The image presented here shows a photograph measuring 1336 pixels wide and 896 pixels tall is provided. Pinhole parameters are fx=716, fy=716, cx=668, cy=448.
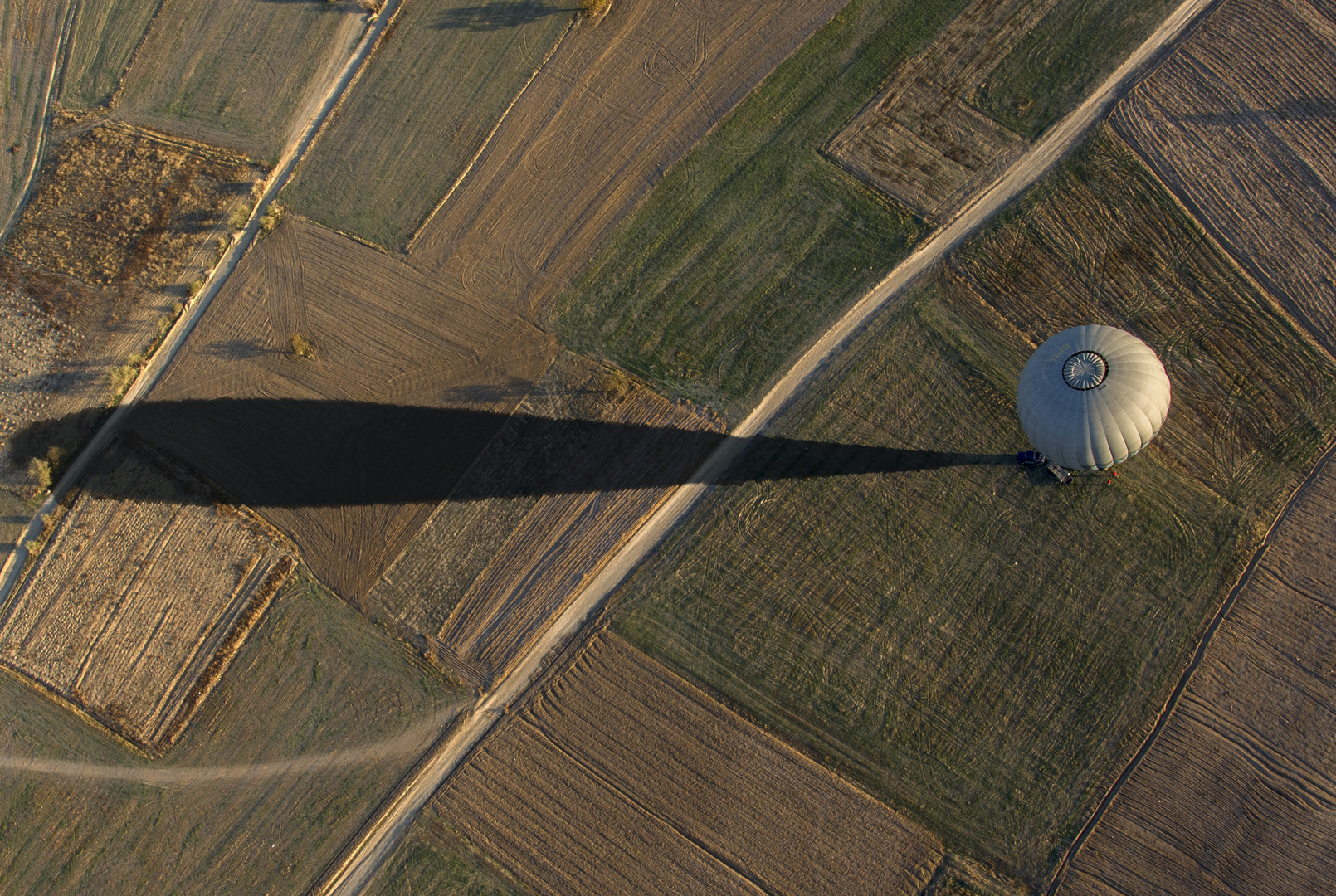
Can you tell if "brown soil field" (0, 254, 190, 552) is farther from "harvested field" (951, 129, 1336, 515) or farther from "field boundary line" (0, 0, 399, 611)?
"harvested field" (951, 129, 1336, 515)

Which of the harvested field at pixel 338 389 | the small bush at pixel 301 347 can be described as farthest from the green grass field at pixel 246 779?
the small bush at pixel 301 347

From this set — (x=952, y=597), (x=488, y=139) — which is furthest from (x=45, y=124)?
(x=952, y=597)

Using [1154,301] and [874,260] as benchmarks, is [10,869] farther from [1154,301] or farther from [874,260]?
[1154,301]

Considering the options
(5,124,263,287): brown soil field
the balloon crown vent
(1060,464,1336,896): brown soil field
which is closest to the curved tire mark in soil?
(5,124,263,287): brown soil field

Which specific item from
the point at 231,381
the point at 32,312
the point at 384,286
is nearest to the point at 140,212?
the point at 32,312

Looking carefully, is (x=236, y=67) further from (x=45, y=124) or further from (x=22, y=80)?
(x=22, y=80)

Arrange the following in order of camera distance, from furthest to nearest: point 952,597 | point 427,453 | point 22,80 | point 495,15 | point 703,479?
point 22,80 < point 495,15 < point 427,453 < point 703,479 < point 952,597
